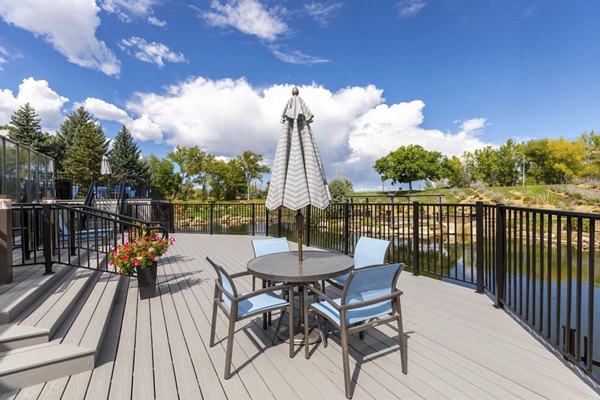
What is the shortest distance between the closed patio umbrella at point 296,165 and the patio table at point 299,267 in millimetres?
187

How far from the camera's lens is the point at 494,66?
16.1 m

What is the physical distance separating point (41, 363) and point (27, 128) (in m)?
38.4

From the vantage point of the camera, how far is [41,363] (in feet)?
6.00

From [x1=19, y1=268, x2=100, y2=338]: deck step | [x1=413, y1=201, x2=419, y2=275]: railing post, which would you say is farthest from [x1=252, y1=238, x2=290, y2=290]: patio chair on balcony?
[x1=413, y1=201, x2=419, y2=275]: railing post

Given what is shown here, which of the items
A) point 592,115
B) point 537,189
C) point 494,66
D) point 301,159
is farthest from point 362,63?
point 592,115

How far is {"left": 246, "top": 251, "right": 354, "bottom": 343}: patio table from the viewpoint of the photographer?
2158 millimetres

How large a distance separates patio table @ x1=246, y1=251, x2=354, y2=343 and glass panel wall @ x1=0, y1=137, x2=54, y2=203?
22.2ft

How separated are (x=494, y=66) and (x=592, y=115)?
125ft

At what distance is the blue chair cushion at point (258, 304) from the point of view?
6.86 feet

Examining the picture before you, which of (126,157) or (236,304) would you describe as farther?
(126,157)

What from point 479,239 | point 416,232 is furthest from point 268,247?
point 479,239

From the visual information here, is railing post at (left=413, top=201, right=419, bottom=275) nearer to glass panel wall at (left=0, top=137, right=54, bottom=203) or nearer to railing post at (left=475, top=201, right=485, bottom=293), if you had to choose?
railing post at (left=475, top=201, right=485, bottom=293)

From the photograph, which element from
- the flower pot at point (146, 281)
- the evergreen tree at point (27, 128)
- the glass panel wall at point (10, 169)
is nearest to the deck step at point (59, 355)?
the flower pot at point (146, 281)

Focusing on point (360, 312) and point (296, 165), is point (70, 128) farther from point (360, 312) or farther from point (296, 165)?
point (360, 312)
